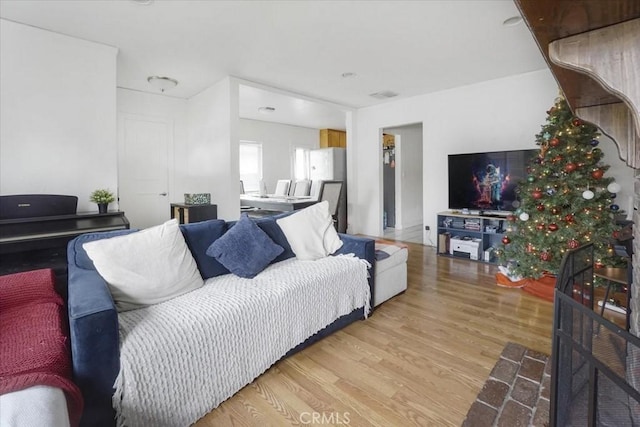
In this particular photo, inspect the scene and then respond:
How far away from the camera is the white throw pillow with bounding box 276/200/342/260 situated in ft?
8.42

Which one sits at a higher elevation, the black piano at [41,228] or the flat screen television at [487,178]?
the flat screen television at [487,178]

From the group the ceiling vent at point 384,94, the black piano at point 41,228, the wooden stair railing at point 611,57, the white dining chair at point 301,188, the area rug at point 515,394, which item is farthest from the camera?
the white dining chair at point 301,188

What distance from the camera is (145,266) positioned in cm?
171

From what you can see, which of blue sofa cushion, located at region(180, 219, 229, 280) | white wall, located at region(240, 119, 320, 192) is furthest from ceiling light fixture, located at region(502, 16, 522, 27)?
white wall, located at region(240, 119, 320, 192)

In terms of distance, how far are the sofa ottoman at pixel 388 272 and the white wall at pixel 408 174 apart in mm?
3812

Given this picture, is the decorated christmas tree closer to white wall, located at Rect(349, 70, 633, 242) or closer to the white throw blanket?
white wall, located at Rect(349, 70, 633, 242)

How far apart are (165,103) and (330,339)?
4.93 meters

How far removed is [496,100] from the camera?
4.32 m

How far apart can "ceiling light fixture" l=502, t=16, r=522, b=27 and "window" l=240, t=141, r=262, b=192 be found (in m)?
5.69

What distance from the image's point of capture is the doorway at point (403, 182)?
6.50m

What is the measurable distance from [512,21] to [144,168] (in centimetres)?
529

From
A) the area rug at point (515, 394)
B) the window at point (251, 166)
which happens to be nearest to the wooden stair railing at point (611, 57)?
the area rug at point (515, 394)

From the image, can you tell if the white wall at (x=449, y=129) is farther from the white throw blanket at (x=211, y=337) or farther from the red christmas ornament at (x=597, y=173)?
the white throw blanket at (x=211, y=337)

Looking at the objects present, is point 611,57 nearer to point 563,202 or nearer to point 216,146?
point 563,202
